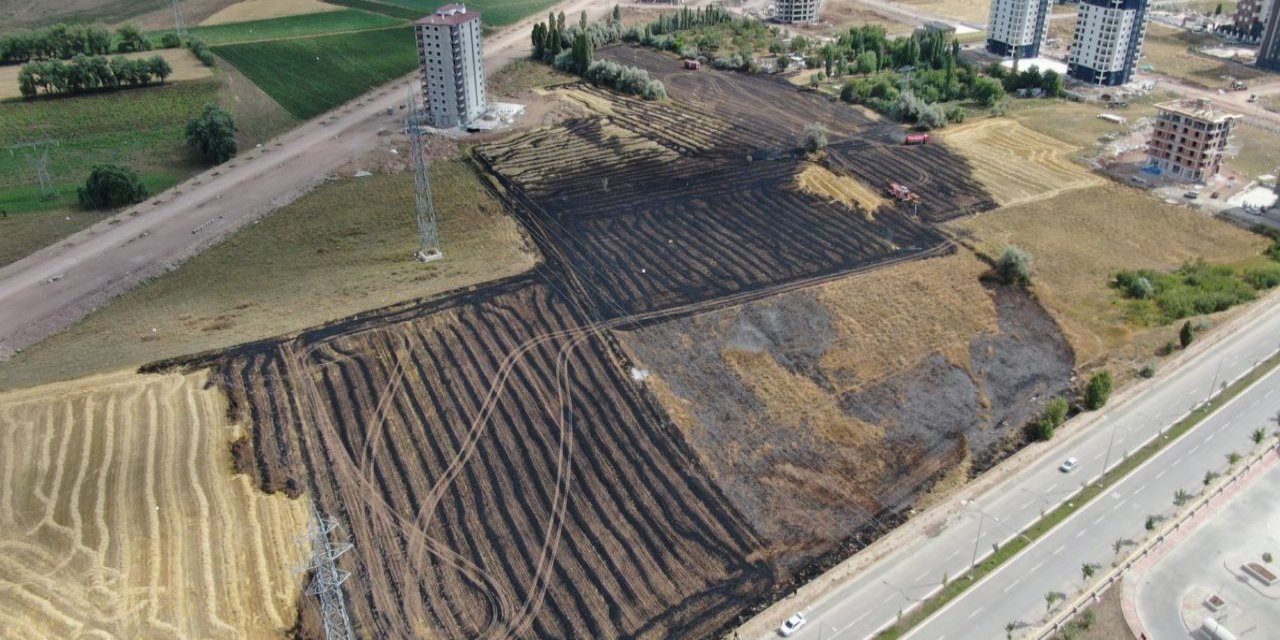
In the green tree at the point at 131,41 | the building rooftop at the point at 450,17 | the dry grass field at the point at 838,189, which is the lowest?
the dry grass field at the point at 838,189

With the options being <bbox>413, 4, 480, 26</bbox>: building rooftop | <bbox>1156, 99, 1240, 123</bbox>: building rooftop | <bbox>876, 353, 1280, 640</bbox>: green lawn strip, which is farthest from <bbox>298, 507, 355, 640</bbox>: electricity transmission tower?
<bbox>1156, 99, 1240, 123</bbox>: building rooftop

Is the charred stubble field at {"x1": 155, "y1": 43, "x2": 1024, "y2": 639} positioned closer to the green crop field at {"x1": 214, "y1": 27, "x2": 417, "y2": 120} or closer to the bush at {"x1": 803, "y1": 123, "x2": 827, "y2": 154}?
the bush at {"x1": 803, "y1": 123, "x2": 827, "y2": 154}

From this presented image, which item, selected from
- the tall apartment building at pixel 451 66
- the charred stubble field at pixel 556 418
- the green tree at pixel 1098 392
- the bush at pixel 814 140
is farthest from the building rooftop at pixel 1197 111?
the tall apartment building at pixel 451 66

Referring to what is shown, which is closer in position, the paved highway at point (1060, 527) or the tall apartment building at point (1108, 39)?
the paved highway at point (1060, 527)

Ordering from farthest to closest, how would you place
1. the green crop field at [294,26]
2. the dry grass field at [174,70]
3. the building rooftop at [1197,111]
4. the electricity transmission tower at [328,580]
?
1. the green crop field at [294,26]
2. the dry grass field at [174,70]
3. the building rooftop at [1197,111]
4. the electricity transmission tower at [328,580]

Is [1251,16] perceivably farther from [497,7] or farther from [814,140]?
[497,7]

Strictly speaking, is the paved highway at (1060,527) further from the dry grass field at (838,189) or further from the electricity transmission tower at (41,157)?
the electricity transmission tower at (41,157)

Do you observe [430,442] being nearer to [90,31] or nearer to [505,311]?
[505,311]
